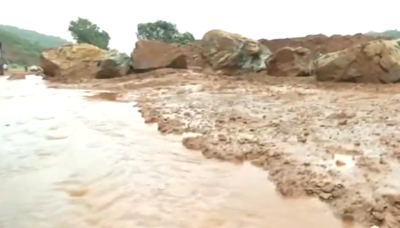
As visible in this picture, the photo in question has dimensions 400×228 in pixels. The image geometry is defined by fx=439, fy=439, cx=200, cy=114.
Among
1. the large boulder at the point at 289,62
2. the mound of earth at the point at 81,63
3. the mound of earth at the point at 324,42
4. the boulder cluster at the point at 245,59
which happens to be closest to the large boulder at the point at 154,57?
the boulder cluster at the point at 245,59

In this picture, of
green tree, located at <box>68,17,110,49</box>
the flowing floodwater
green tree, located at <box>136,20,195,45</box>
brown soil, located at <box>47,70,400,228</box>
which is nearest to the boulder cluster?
brown soil, located at <box>47,70,400,228</box>

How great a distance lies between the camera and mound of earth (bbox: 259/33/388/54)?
48.7ft

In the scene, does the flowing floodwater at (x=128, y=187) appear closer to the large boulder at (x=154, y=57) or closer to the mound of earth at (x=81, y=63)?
the large boulder at (x=154, y=57)

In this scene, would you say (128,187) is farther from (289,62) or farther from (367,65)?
(289,62)

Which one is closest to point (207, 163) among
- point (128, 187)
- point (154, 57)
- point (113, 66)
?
point (128, 187)

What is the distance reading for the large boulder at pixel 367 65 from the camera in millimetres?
9336

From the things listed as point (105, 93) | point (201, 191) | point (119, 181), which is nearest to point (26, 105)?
point (105, 93)

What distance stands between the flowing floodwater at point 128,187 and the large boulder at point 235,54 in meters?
8.13

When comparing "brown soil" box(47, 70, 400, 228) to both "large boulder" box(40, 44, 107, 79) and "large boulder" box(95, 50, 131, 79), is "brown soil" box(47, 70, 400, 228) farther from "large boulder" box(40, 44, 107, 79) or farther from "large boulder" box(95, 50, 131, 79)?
"large boulder" box(40, 44, 107, 79)

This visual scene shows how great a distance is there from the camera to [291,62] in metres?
11.9

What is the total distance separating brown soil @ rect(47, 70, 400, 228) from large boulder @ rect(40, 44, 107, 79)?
18.9ft

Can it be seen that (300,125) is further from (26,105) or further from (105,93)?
(105,93)

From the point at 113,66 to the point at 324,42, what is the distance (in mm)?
7494

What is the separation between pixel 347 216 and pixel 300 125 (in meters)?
2.56
